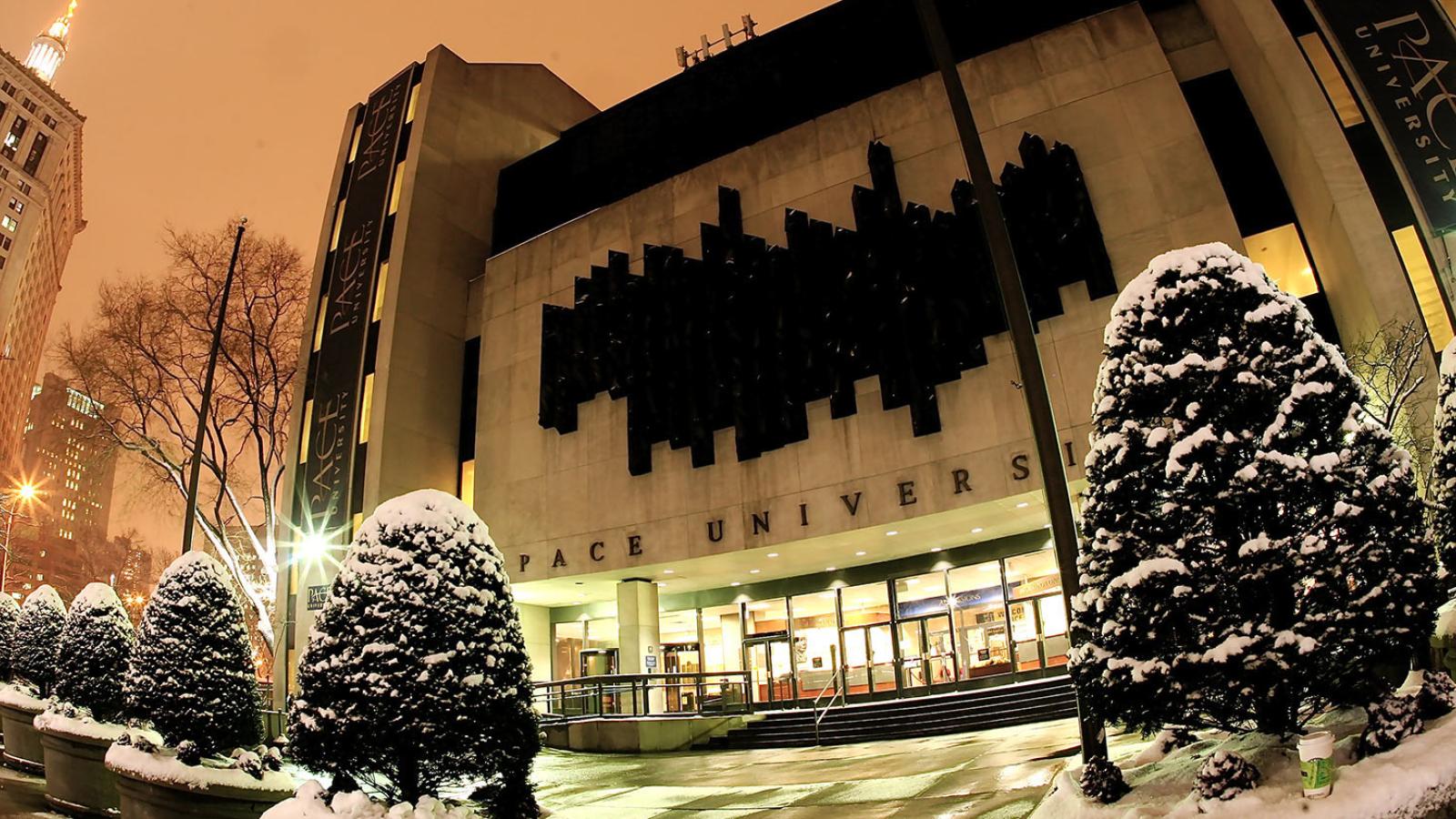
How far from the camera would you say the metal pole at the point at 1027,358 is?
694cm

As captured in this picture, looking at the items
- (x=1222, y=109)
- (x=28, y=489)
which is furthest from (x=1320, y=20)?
(x=28, y=489)

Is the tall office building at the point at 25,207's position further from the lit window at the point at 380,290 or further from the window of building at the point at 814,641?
the window of building at the point at 814,641

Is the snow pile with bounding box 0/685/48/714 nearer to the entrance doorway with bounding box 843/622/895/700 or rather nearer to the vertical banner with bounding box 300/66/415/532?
the vertical banner with bounding box 300/66/415/532

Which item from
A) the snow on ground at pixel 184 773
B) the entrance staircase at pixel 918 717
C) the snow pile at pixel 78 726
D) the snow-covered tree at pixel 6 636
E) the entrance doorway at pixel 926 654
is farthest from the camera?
the entrance doorway at pixel 926 654

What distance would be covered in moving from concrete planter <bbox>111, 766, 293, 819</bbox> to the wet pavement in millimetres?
3832

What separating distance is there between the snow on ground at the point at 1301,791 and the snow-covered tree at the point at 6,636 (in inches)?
1014

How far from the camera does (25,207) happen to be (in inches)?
3693

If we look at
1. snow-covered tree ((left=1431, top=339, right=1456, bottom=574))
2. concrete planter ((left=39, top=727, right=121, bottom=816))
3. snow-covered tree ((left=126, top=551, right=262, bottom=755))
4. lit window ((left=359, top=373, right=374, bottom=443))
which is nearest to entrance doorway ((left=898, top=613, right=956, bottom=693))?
snow-covered tree ((left=126, top=551, right=262, bottom=755))

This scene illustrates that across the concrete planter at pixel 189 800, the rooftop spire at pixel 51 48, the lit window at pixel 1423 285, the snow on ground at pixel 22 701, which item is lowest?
the concrete planter at pixel 189 800

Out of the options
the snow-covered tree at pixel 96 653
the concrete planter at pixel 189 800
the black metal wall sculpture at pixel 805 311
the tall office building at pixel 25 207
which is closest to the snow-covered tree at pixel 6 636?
the snow-covered tree at pixel 96 653

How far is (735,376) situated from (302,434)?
58.9 ft

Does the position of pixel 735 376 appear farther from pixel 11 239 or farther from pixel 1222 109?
pixel 11 239

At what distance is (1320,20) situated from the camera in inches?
677

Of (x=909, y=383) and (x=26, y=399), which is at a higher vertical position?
(x=26, y=399)
